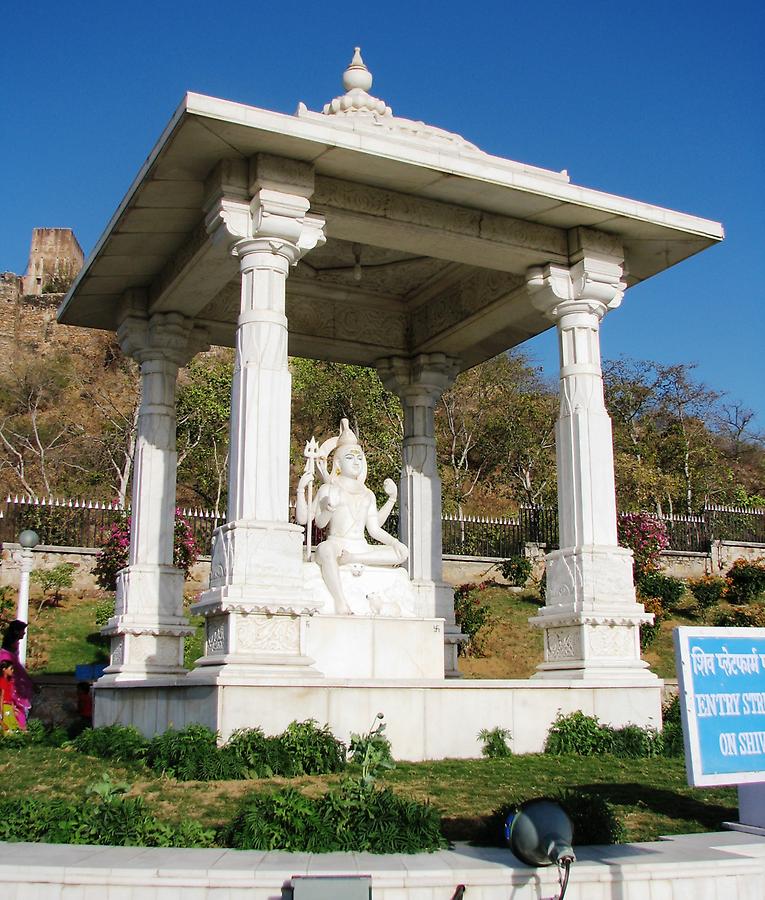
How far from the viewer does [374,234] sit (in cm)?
1222

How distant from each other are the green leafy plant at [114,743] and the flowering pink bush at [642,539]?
1672 cm

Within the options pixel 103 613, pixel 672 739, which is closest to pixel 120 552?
pixel 103 613

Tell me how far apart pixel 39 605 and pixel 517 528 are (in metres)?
12.5

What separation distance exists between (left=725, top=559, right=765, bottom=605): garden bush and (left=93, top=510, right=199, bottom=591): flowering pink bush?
557 inches

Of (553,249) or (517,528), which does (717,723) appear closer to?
(553,249)

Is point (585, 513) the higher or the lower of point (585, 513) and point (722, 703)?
the higher

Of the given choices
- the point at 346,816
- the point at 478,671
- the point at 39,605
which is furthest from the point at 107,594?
the point at 346,816

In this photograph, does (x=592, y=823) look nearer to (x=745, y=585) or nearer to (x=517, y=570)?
(x=517, y=570)

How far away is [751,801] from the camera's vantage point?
257 inches

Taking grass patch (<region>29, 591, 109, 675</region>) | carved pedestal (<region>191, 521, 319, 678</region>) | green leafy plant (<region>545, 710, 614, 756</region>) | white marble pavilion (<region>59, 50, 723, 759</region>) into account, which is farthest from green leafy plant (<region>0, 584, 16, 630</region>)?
green leafy plant (<region>545, 710, 614, 756</region>)

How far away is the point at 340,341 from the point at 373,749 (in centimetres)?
874

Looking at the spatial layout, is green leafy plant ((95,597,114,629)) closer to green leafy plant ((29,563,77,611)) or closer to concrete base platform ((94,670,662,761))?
green leafy plant ((29,563,77,611))

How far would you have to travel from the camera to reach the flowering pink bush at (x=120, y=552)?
21953 millimetres

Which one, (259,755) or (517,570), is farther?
(517,570)
